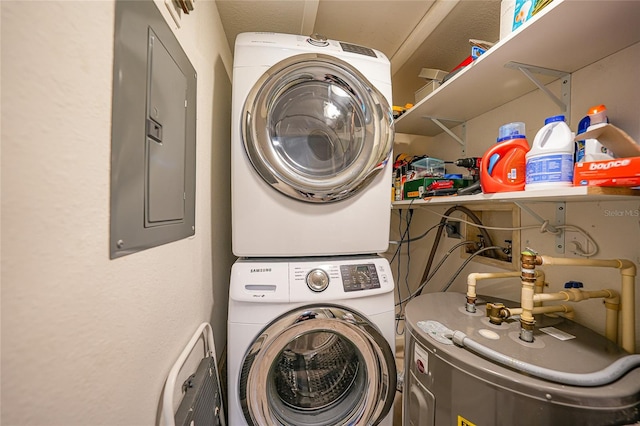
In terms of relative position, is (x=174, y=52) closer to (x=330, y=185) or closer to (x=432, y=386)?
(x=330, y=185)

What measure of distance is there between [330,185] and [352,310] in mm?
565

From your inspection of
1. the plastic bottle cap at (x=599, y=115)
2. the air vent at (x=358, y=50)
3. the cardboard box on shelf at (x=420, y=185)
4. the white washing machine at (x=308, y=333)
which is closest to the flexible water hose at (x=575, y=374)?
the white washing machine at (x=308, y=333)

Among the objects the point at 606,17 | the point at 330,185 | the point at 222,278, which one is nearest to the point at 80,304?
the point at 330,185

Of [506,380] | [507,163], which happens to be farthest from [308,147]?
[506,380]

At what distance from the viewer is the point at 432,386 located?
86cm

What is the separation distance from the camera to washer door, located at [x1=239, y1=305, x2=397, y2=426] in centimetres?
98

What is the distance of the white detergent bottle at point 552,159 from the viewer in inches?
29.6

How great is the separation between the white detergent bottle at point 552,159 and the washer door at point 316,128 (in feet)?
1.78

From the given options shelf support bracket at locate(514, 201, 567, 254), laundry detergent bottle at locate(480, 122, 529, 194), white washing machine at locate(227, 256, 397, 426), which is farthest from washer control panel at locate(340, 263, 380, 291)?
shelf support bracket at locate(514, 201, 567, 254)

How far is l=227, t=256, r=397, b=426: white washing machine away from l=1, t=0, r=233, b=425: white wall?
0.37m

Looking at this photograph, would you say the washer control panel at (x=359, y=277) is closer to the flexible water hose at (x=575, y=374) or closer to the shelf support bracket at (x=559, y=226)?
the flexible water hose at (x=575, y=374)

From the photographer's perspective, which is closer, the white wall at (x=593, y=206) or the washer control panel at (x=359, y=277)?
the white wall at (x=593, y=206)

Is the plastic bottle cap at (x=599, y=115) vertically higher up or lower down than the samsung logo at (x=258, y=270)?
higher up

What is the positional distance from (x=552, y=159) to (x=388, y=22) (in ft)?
4.02
